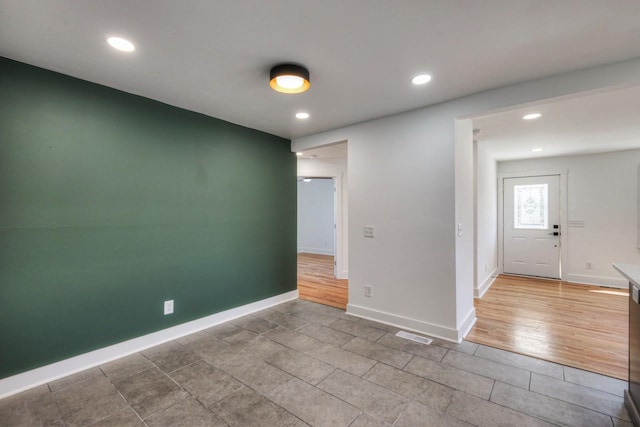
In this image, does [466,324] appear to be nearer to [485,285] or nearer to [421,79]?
[485,285]

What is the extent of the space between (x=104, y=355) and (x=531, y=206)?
7507mm

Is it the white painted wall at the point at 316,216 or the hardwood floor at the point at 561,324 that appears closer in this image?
the hardwood floor at the point at 561,324

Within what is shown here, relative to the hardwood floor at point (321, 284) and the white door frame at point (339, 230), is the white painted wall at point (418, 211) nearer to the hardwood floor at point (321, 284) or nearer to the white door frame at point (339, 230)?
the hardwood floor at point (321, 284)

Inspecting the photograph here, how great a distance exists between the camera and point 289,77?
2229 millimetres

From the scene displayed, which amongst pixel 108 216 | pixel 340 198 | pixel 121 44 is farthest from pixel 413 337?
pixel 121 44

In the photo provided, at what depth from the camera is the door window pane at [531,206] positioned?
5.87 meters

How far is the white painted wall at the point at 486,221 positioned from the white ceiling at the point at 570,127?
13.6 inches

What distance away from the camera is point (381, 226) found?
11.4 ft


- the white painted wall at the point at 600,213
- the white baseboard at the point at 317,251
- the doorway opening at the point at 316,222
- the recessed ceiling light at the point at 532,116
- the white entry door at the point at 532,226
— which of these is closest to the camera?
the recessed ceiling light at the point at 532,116

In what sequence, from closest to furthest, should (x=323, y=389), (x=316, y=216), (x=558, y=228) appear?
1. (x=323, y=389)
2. (x=558, y=228)
3. (x=316, y=216)

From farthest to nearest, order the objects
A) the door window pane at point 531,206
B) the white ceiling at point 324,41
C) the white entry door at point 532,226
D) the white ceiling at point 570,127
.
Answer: the door window pane at point 531,206
the white entry door at point 532,226
the white ceiling at point 570,127
the white ceiling at point 324,41

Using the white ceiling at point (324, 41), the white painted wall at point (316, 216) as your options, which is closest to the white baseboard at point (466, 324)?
the white ceiling at point (324, 41)

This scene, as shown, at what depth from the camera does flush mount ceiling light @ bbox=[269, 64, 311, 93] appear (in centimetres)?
221

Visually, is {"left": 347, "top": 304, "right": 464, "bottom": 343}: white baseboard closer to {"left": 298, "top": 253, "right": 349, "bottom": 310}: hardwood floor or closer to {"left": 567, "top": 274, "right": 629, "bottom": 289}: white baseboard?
{"left": 298, "top": 253, "right": 349, "bottom": 310}: hardwood floor
